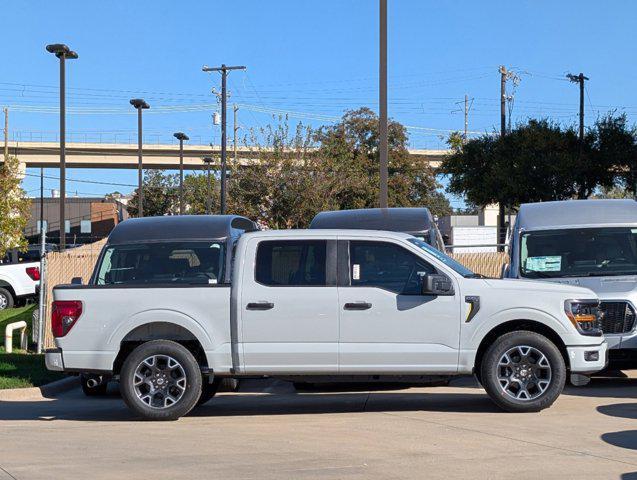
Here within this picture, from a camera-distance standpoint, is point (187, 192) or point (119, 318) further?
point (187, 192)

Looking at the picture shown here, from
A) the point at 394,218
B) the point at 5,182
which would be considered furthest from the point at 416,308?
the point at 5,182

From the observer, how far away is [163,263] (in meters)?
12.1

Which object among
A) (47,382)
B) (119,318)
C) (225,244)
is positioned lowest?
(47,382)

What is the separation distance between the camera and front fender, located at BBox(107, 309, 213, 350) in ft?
34.8

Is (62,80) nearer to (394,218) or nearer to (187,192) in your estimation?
(394,218)

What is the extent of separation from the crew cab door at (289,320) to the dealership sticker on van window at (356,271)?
0.21 metres

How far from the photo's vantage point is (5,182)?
111 ft

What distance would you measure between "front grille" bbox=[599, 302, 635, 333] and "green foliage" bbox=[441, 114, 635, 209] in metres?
31.4

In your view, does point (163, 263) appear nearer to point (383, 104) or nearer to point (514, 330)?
point (514, 330)

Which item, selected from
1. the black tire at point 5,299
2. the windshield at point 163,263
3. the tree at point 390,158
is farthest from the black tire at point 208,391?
the tree at point 390,158

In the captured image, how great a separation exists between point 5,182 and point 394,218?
21.2 m

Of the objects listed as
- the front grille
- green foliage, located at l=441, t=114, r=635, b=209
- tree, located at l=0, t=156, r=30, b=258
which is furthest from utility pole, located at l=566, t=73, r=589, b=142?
the front grille

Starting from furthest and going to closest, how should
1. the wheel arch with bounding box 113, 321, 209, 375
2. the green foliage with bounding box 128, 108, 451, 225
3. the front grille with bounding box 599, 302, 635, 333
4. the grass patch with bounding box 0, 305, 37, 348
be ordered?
the green foliage with bounding box 128, 108, 451, 225
the grass patch with bounding box 0, 305, 37, 348
the front grille with bounding box 599, 302, 635, 333
the wheel arch with bounding box 113, 321, 209, 375

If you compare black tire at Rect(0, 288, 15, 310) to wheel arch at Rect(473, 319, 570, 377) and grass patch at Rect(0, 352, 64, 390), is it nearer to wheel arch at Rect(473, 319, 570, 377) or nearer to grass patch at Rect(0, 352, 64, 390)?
grass patch at Rect(0, 352, 64, 390)
